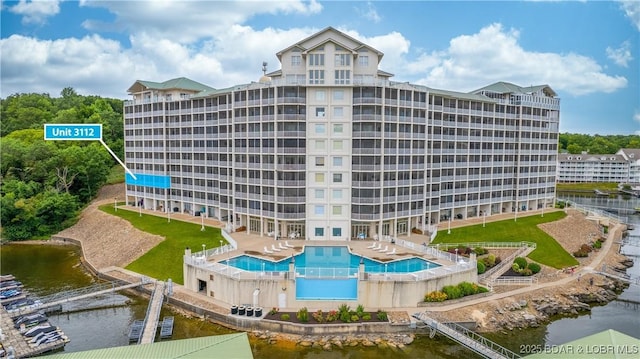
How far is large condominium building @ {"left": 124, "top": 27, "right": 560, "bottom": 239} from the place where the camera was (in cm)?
4941

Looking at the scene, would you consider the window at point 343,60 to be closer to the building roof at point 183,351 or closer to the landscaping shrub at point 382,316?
the landscaping shrub at point 382,316

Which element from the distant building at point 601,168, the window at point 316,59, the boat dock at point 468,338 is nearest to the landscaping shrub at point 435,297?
the boat dock at point 468,338

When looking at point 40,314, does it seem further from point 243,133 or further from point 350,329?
point 243,133

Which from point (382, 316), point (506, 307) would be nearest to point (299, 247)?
point (382, 316)

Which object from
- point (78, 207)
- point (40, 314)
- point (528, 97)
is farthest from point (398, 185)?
point (78, 207)

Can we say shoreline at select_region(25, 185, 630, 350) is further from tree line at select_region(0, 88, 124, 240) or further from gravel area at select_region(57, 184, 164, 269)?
tree line at select_region(0, 88, 124, 240)

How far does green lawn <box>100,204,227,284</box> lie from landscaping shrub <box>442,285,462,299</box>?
24160 mm

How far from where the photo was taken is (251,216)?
177 feet

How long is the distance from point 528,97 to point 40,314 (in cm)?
6810

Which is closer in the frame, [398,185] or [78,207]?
[398,185]

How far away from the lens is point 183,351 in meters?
21.4

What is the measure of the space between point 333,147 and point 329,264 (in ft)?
49.0

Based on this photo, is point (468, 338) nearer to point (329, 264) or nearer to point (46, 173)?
point (329, 264)

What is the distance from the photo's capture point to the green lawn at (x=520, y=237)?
158 ft
